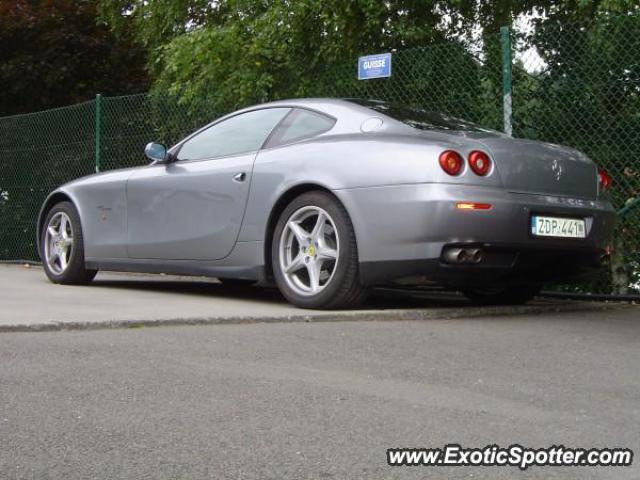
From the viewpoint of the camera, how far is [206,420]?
11.5ft

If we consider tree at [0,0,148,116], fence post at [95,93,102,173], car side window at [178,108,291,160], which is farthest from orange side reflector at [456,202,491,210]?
tree at [0,0,148,116]

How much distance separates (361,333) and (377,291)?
2917 mm

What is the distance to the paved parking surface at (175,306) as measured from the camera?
582 cm

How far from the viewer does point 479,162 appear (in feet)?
20.1

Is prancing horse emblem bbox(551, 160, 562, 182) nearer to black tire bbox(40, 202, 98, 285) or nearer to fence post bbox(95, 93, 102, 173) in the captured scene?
black tire bbox(40, 202, 98, 285)

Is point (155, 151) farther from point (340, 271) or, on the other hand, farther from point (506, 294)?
point (506, 294)

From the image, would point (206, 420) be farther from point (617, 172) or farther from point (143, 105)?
point (143, 105)

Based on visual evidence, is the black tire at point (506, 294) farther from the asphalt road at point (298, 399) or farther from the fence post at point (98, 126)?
the fence post at point (98, 126)

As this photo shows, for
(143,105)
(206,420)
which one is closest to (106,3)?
(143,105)

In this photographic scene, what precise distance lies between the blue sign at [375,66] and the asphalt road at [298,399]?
12.0 ft

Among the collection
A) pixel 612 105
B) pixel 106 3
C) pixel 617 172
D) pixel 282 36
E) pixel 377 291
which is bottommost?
pixel 377 291

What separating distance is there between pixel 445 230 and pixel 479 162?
468 mm

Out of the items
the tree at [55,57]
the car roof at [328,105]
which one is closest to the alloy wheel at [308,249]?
the car roof at [328,105]

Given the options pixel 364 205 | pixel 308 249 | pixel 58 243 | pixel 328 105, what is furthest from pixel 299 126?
pixel 58 243
